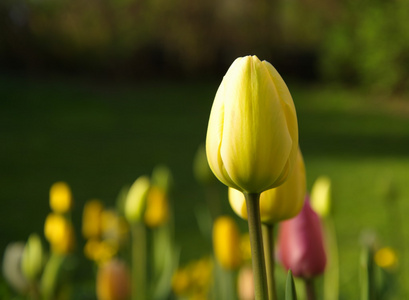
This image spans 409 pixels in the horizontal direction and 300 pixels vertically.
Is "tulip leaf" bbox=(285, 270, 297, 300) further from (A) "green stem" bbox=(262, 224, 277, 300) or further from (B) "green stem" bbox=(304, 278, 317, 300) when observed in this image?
(B) "green stem" bbox=(304, 278, 317, 300)

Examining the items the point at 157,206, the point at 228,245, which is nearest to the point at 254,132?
the point at 228,245

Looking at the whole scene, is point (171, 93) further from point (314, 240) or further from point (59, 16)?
point (314, 240)

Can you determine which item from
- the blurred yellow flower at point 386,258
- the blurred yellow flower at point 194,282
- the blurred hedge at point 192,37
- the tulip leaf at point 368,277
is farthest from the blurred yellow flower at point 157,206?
the blurred hedge at point 192,37

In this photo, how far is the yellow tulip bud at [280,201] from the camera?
0.47 metres

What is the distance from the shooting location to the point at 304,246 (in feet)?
2.12

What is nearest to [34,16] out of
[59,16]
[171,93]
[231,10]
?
[59,16]

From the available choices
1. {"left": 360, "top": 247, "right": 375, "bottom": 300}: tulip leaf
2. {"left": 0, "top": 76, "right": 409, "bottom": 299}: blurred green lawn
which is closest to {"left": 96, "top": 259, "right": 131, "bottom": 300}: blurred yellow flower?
{"left": 0, "top": 76, "right": 409, "bottom": 299}: blurred green lawn

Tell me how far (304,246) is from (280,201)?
7.4 inches

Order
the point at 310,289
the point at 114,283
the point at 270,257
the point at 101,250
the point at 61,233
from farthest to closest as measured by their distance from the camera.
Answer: the point at 101,250 < the point at 61,233 < the point at 114,283 < the point at 310,289 < the point at 270,257

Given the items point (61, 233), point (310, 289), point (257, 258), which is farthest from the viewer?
point (61, 233)

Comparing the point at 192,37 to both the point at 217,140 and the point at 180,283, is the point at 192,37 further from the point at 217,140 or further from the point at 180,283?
the point at 217,140

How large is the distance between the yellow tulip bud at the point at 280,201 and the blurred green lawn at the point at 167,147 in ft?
1.43

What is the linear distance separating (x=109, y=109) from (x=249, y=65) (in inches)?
347

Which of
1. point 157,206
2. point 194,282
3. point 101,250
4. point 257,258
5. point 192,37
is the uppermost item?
point 192,37
